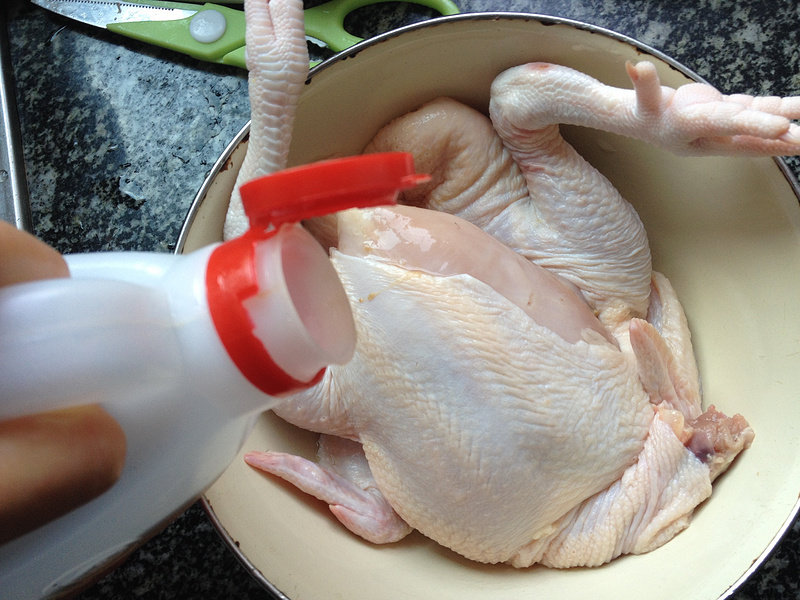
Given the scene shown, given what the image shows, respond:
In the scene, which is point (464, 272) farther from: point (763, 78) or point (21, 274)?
point (763, 78)

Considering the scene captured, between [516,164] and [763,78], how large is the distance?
1.18 feet

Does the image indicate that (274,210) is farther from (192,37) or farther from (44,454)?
(192,37)

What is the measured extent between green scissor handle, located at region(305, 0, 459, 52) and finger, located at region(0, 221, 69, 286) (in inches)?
22.5

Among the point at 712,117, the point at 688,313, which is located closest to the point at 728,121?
the point at 712,117

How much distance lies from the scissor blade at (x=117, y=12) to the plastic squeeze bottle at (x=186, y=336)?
0.60 metres

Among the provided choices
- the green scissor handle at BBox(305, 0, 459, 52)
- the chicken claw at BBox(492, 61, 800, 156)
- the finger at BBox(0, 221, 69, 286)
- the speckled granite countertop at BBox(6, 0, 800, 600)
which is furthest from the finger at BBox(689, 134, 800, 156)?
the finger at BBox(0, 221, 69, 286)

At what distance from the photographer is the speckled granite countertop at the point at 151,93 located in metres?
0.90

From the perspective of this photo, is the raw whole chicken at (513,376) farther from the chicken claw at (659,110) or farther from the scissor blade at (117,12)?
the scissor blade at (117,12)

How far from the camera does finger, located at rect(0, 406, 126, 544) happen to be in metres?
0.35

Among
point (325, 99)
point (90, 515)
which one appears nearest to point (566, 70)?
point (325, 99)

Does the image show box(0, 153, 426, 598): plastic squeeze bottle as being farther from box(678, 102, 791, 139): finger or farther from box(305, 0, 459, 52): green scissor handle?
box(305, 0, 459, 52): green scissor handle

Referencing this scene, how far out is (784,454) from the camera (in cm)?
65

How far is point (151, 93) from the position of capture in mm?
948

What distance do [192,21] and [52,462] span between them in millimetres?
716
